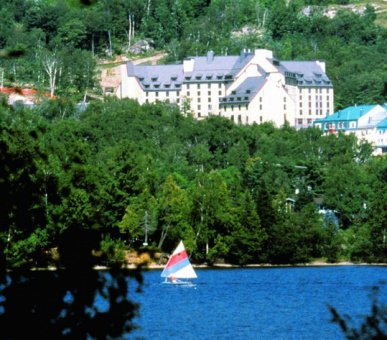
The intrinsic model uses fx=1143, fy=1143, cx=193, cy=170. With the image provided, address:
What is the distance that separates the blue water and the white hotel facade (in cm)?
6317

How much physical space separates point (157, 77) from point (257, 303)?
3702 inches

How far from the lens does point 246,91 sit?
447 ft

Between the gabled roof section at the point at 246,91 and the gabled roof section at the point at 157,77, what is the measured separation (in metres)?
8.17

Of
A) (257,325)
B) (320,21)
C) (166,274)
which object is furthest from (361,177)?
(320,21)

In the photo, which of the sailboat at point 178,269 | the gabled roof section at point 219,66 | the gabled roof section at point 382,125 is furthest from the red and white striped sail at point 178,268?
the gabled roof section at point 219,66

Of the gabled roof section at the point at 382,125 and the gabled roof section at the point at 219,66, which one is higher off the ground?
the gabled roof section at the point at 219,66

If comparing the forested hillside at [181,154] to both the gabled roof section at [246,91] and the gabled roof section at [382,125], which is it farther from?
the gabled roof section at [382,125]

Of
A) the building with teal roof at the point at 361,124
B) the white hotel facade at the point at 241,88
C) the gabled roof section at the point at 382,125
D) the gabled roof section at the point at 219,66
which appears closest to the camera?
the gabled roof section at the point at 382,125

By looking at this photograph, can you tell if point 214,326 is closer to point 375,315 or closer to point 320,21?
point 375,315

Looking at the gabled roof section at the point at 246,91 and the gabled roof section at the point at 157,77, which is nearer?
the gabled roof section at the point at 246,91

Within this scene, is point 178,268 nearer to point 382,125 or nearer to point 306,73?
point 382,125

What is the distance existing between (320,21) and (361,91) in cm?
3701

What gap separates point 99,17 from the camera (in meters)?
178

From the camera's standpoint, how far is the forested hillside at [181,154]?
12.0m
